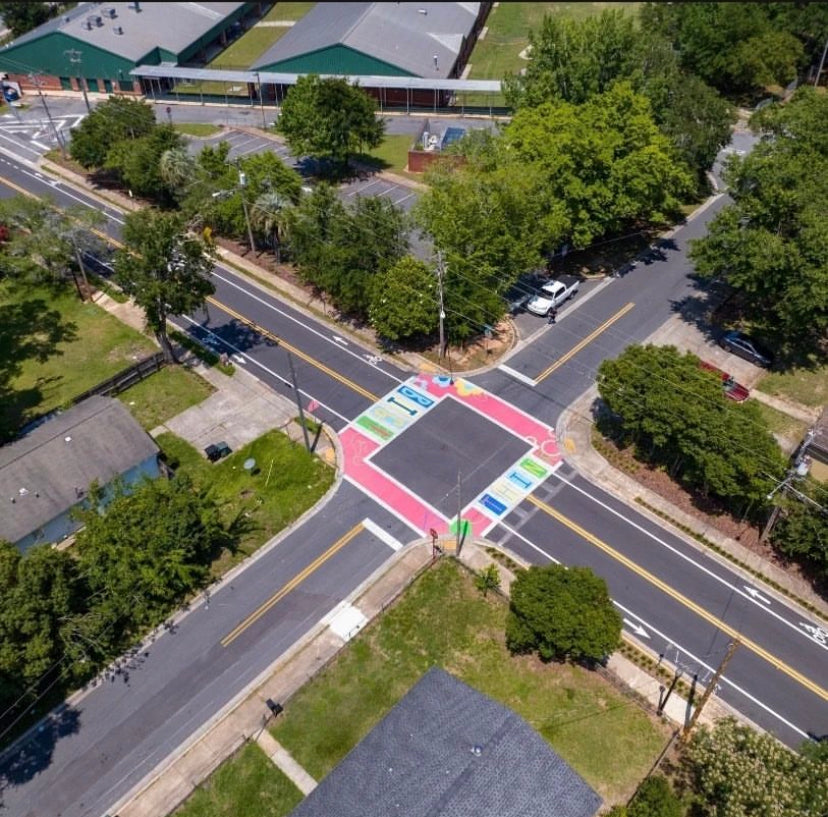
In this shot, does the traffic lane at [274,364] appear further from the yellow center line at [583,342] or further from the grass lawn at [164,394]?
the yellow center line at [583,342]

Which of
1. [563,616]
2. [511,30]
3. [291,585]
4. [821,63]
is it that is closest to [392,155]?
[511,30]

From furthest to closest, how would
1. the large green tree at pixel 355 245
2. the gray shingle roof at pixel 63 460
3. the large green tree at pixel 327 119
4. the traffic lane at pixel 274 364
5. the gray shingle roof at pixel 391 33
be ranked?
1. the gray shingle roof at pixel 391 33
2. the large green tree at pixel 327 119
3. the large green tree at pixel 355 245
4. the traffic lane at pixel 274 364
5. the gray shingle roof at pixel 63 460

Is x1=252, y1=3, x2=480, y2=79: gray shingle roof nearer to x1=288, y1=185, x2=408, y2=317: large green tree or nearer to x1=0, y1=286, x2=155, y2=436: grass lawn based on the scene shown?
x1=288, y1=185, x2=408, y2=317: large green tree

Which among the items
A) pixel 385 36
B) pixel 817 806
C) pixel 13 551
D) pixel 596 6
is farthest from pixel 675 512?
pixel 596 6

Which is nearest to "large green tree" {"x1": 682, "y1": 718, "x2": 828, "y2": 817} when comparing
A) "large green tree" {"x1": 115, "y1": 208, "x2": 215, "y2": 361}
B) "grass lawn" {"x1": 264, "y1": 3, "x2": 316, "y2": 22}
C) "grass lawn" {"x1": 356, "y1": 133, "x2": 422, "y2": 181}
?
"large green tree" {"x1": 115, "y1": 208, "x2": 215, "y2": 361}

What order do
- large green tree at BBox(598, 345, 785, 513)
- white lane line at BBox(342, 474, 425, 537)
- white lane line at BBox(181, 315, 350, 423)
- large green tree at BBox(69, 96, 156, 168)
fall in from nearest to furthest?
large green tree at BBox(598, 345, 785, 513), white lane line at BBox(342, 474, 425, 537), white lane line at BBox(181, 315, 350, 423), large green tree at BBox(69, 96, 156, 168)

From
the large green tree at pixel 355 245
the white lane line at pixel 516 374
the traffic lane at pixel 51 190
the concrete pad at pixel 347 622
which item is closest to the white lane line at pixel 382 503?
the concrete pad at pixel 347 622
